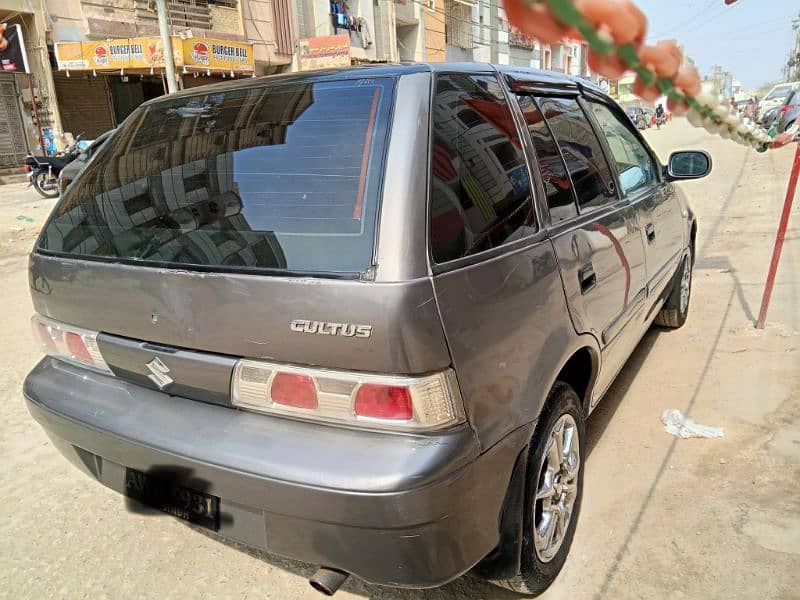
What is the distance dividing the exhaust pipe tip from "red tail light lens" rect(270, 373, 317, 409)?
0.47 metres

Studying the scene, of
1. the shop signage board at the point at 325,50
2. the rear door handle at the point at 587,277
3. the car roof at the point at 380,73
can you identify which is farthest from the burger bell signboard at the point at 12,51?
the rear door handle at the point at 587,277

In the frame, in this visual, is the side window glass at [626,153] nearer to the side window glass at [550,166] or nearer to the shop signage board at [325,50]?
the side window glass at [550,166]

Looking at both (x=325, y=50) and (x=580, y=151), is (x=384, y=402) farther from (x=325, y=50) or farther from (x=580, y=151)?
(x=325, y=50)

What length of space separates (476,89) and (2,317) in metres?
5.13

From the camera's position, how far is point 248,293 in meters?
1.72

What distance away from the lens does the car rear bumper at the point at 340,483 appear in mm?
1555

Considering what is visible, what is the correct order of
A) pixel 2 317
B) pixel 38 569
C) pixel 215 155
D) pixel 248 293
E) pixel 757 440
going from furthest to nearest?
pixel 2 317, pixel 757 440, pixel 38 569, pixel 215 155, pixel 248 293

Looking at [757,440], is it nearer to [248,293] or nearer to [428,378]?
[428,378]

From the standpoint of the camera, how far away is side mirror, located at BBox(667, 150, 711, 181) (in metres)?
3.53

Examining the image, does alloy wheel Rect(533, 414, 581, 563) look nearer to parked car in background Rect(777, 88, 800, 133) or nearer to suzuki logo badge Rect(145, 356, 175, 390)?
suzuki logo badge Rect(145, 356, 175, 390)

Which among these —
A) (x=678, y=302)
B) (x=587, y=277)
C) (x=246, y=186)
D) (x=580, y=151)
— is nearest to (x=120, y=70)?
(x=678, y=302)

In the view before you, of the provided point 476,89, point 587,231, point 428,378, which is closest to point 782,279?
point 587,231

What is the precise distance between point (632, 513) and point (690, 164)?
2083mm

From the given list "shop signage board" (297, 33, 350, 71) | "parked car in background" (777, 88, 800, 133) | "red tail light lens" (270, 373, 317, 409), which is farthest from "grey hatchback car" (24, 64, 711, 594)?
"shop signage board" (297, 33, 350, 71)
